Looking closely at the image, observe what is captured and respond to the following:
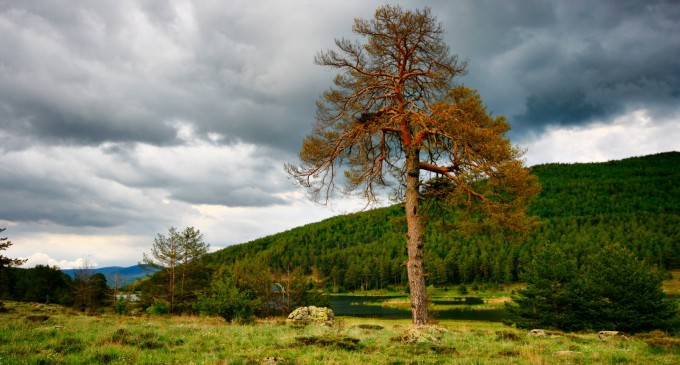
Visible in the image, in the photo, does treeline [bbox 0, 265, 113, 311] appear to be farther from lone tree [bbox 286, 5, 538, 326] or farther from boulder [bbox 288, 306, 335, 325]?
lone tree [bbox 286, 5, 538, 326]

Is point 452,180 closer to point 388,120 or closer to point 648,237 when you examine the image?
point 388,120

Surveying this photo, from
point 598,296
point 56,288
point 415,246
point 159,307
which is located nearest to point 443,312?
point 598,296

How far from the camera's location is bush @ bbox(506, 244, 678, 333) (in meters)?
30.5

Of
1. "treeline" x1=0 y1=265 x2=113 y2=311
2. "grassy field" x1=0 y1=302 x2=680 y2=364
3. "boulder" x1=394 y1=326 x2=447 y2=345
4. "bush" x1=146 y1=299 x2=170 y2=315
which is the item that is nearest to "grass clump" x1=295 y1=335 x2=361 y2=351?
"grassy field" x1=0 y1=302 x2=680 y2=364

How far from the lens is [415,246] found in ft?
47.1

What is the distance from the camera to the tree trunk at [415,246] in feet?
46.0

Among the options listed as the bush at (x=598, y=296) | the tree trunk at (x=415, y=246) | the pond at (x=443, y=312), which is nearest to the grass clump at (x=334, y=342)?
the tree trunk at (x=415, y=246)

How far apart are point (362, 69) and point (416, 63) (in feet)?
7.36

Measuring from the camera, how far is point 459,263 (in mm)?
142625

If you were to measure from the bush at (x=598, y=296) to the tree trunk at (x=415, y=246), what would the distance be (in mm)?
25939

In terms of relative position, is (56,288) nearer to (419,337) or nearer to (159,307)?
(159,307)

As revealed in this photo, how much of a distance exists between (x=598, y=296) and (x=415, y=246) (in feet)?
90.0

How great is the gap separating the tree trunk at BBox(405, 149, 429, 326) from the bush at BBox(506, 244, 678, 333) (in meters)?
25.9

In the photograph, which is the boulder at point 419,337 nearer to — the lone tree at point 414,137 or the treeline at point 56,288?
the lone tree at point 414,137
